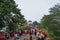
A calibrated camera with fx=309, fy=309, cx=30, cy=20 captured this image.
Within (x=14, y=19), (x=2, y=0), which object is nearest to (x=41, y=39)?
(x=2, y=0)

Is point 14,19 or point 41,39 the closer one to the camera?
point 41,39

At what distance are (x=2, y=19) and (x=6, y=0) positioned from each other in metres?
3.29

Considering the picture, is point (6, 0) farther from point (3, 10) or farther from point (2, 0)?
point (3, 10)

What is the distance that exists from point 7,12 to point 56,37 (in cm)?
1033

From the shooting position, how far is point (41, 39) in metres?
18.9

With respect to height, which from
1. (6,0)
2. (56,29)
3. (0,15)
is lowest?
(56,29)

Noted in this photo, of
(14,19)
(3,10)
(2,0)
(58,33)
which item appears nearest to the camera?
(58,33)

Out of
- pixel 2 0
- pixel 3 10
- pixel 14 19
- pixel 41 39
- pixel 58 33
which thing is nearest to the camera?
pixel 41 39

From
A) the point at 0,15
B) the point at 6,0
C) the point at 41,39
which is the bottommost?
the point at 41,39

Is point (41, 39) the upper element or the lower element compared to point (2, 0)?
lower

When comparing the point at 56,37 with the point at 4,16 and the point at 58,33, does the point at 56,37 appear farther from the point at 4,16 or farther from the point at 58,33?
the point at 4,16

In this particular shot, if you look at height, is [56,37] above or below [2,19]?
below

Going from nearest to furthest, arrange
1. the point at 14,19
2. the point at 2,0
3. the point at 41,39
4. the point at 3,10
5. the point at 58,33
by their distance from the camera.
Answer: the point at 41,39
the point at 58,33
the point at 3,10
the point at 2,0
the point at 14,19

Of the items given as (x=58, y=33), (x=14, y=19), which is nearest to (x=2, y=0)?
(x=14, y=19)
